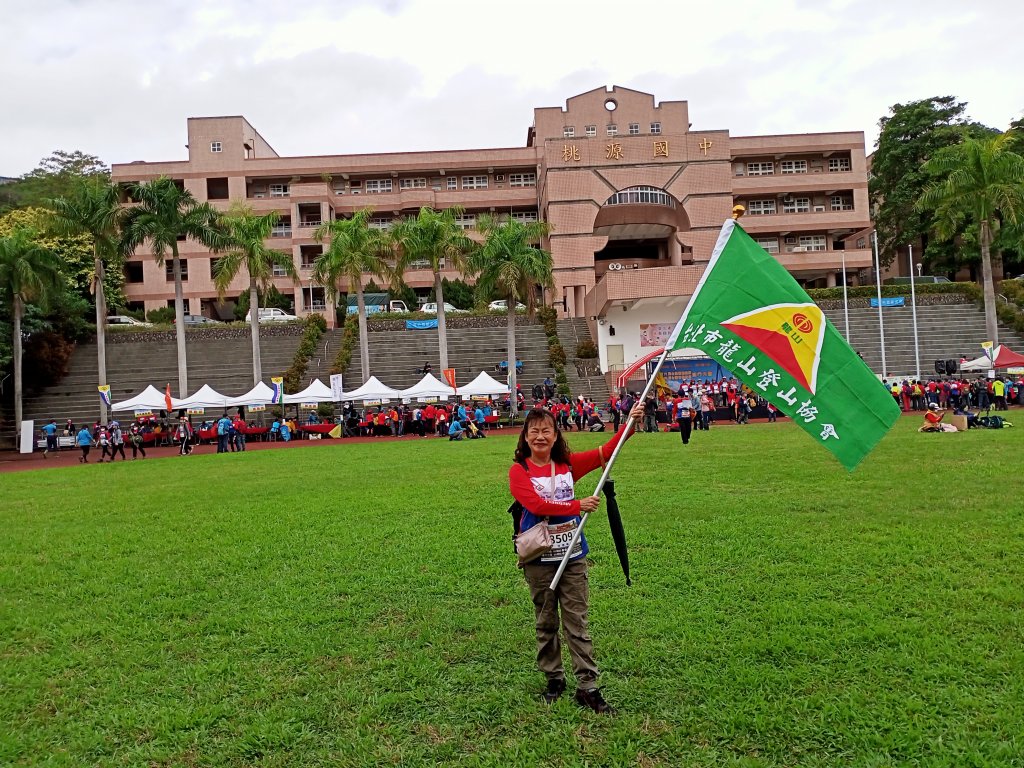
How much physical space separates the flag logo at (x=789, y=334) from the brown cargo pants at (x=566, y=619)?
1773 millimetres

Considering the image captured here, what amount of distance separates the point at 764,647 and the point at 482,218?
93.1ft

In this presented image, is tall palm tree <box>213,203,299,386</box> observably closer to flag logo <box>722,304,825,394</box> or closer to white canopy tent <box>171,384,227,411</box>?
white canopy tent <box>171,384,227,411</box>

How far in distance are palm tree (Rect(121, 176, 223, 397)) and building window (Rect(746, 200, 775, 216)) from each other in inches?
1551

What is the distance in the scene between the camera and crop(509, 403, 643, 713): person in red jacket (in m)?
4.20

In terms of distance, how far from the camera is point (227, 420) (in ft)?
82.2

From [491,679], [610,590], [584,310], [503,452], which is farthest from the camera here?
[584,310]

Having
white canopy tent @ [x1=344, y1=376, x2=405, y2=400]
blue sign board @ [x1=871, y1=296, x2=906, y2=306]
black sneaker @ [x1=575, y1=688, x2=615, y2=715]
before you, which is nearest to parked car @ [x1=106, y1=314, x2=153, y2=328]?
white canopy tent @ [x1=344, y1=376, x2=405, y2=400]

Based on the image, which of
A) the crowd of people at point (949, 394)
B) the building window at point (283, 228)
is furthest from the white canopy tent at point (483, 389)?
the building window at point (283, 228)

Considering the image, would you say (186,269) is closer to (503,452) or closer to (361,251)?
(361,251)

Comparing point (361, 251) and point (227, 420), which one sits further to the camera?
point (361, 251)

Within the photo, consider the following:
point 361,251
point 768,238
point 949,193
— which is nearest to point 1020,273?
point 768,238

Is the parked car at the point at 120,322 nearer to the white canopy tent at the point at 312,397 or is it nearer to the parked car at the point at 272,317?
the parked car at the point at 272,317

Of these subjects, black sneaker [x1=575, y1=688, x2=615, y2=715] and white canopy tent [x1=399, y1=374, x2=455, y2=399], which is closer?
black sneaker [x1=575, y1=688, x2=615, y2=715]

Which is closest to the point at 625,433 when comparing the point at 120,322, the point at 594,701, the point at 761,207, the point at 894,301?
the point at 594,701
